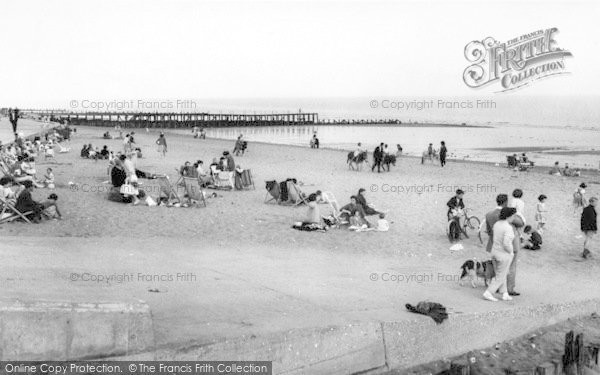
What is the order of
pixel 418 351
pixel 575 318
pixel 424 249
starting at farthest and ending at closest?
pixel 424 249, pixel 575 318, pixel 418 351

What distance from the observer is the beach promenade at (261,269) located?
23.5 ft

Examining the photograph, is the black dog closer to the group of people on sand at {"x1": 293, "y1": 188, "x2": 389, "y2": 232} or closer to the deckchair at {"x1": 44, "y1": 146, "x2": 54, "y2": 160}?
the group of people on sand at {"x1": 293, "y1": 188, "x2": 389, "y2": 232}

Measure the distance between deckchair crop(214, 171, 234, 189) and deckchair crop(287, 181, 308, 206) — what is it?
279cm

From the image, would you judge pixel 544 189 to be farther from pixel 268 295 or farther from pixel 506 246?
pixel 268 295

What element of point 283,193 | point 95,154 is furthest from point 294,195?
point 95,154

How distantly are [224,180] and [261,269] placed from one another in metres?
9.31

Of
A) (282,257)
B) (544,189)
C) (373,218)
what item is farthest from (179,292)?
(544,189)

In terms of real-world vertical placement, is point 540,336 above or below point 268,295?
below

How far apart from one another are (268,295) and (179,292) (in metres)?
1.12

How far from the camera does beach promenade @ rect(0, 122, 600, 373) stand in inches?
282

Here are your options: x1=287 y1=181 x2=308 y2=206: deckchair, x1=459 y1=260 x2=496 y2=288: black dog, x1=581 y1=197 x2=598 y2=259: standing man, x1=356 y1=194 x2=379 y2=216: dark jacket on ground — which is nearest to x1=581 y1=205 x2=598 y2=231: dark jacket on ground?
x1=581 y1=197 x2=598 y2=259: standing man

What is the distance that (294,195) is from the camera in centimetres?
1634

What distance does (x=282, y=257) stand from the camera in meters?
10.6

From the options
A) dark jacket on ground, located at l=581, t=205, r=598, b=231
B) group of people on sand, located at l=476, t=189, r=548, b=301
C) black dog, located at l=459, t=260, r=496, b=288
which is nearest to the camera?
group of people on sand, located at l=476, t=189, r=548, b=301
